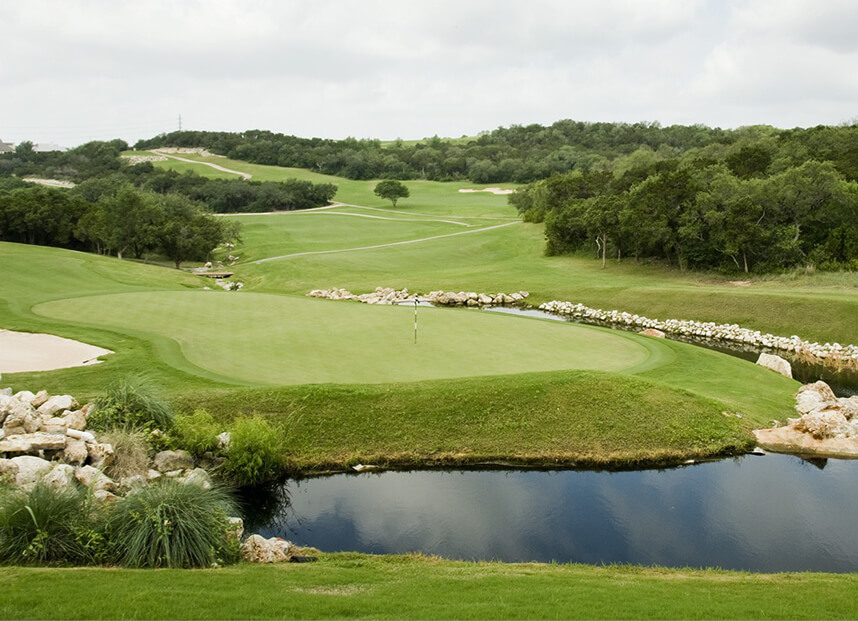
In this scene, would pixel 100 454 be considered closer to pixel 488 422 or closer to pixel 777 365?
pixel 488 422

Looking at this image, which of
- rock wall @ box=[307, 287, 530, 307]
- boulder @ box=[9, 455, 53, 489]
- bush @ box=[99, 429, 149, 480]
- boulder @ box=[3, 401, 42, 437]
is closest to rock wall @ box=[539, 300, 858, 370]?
rock wall @ box=[307, 287, 530, 307]

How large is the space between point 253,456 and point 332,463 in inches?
83.0

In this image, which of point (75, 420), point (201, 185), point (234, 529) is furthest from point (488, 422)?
point (201, 185)

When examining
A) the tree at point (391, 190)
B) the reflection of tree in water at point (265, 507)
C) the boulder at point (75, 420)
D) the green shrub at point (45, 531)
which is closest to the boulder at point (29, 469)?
the green shrub at point (45, 531)

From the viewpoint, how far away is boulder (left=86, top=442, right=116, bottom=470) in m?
13.5

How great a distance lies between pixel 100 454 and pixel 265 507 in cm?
361

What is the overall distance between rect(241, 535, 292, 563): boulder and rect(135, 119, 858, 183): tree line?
3894 inches

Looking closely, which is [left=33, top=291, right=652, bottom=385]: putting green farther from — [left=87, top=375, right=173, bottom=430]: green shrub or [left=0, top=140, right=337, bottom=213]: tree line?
[left=0, top=140, right=337, bottom=213]: tree line

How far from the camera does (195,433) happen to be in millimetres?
15500

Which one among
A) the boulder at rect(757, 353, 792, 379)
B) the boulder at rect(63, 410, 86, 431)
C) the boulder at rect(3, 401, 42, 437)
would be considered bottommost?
the boulder at rect(757, 353, 792, 379)

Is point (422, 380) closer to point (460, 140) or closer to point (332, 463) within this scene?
point (332, 463)

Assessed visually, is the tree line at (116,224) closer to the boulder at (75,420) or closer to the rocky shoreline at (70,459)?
the rocky shoreline at (70,459)

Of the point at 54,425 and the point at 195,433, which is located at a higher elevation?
the point at 54,425

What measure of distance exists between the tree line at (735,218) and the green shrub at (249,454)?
38.2 m
